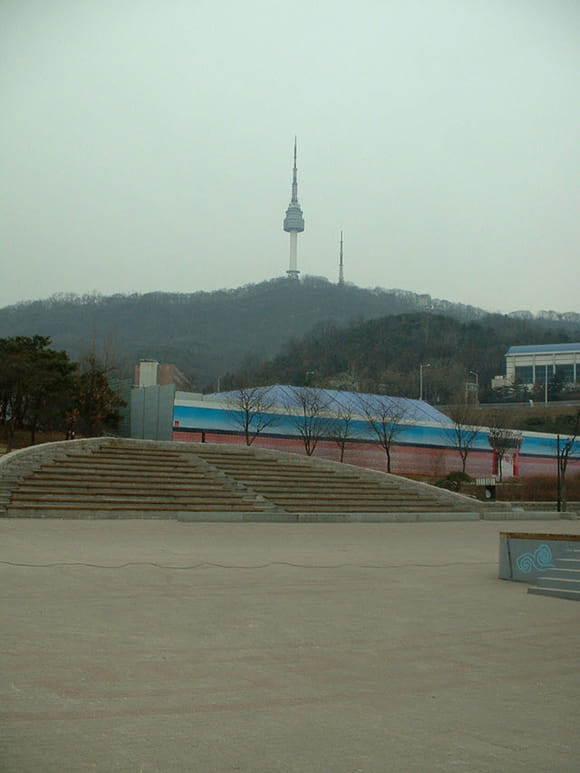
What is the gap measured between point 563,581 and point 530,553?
1.08 meters

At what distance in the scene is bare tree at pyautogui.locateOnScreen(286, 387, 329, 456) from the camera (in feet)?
149

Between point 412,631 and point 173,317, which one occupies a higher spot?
point 173,317

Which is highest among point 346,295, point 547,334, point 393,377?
Result: point 346,295

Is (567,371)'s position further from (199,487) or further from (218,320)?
(199,487)

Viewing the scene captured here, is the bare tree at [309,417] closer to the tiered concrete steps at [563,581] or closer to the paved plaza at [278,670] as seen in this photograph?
the tiered concrete steps at [563,581]

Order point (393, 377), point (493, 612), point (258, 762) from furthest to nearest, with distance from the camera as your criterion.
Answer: point (393, 377) < point (493, 612) < point (258, 762)

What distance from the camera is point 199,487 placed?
24.9 m

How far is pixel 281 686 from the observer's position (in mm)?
5059

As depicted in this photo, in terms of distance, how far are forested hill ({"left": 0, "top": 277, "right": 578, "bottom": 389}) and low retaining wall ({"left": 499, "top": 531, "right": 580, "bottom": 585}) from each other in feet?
289

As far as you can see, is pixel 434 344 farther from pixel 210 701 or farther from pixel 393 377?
pixel 210 701

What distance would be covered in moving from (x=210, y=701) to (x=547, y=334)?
5617 inches

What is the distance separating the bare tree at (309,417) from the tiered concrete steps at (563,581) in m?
33.7

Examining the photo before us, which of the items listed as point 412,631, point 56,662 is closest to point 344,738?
point 56,662

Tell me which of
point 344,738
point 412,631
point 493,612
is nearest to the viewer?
point 344,738
